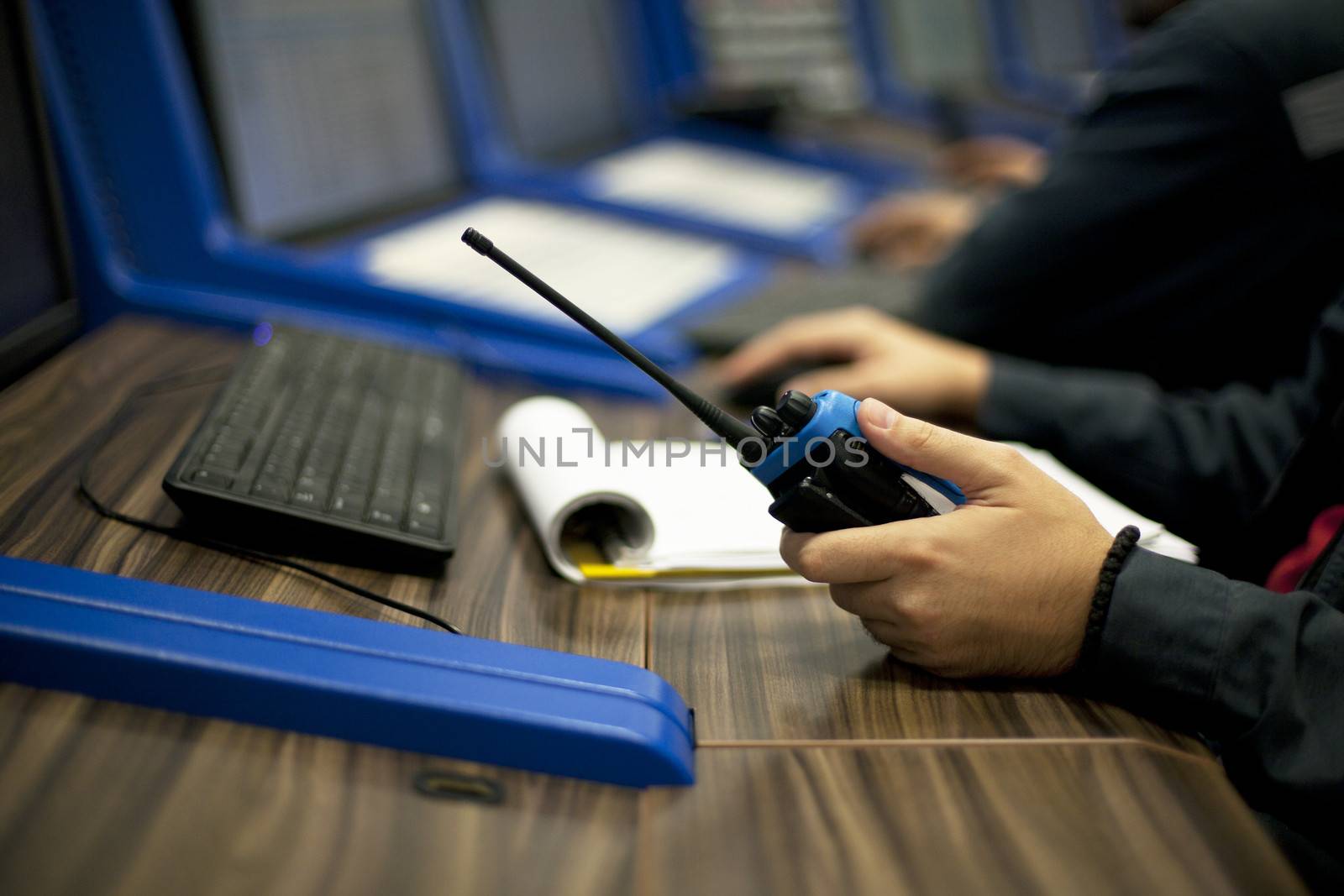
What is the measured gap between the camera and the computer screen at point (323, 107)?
1.09 meters

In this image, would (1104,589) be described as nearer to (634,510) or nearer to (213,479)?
(634,510)

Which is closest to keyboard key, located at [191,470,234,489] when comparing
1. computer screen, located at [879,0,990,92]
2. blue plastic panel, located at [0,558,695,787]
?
blue plastic panel, located at [0,558,695,787]

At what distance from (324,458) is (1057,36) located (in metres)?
3.52

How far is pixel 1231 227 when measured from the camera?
98 cm

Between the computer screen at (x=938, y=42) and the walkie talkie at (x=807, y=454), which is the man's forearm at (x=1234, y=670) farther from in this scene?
the computer screen at (x=938, y=42)

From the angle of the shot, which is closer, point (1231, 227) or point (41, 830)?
point (41, 830)

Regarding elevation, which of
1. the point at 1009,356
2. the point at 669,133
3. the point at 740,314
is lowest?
the point at 1009,356

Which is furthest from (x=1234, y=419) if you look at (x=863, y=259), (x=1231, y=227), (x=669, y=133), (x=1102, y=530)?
(x=669, y=133)

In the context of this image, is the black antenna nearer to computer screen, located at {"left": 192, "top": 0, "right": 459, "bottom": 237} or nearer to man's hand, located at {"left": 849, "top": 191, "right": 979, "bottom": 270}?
computer screen, located at {"left": 192, "top": 0, "right": 459, "bottom": 237}

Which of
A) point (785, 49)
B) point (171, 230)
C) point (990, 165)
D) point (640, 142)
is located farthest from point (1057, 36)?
point (171, 230)

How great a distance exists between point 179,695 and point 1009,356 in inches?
37.4

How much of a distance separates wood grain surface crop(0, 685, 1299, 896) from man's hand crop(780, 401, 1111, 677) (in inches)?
3.4

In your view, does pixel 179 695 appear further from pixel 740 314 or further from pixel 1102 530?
pixel 740 314

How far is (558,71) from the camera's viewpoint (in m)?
1.70
